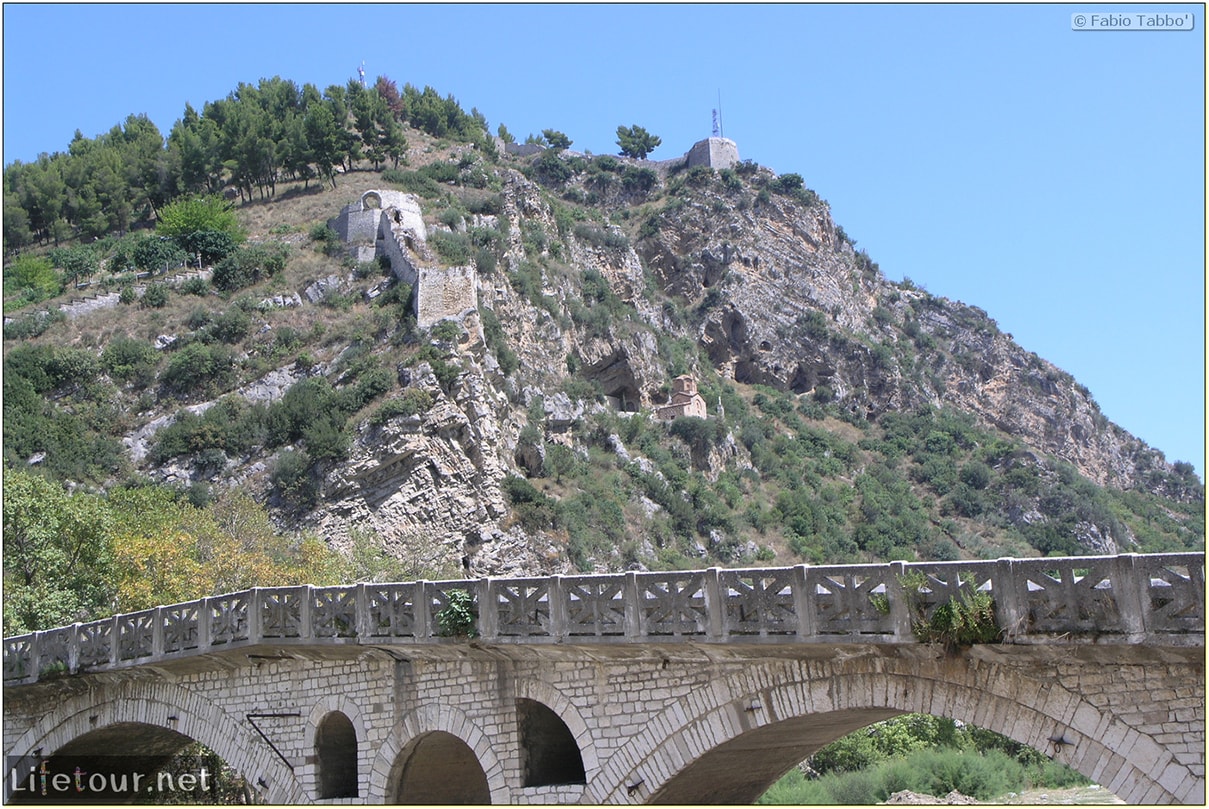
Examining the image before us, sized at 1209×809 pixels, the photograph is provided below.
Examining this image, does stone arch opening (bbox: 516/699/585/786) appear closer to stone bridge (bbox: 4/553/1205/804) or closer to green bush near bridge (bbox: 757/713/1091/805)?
stone bridge (bbox: 4/553/1205/804)

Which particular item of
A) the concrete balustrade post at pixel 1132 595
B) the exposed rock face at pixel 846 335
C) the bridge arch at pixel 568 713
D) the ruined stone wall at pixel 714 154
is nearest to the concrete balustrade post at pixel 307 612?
the bridge arch at pixel 568 713

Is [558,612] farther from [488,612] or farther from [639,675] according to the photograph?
[639,675]

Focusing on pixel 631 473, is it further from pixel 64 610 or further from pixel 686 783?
pixel 686 783

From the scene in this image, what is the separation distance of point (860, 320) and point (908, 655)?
9884 cm

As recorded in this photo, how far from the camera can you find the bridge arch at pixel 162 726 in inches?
844

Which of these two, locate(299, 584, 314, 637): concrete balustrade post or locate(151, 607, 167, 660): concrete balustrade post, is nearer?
locate(299, 584, 314, 637): concrete balustrade post

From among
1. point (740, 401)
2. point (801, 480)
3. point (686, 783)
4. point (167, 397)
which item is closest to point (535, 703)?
point (686, 783)

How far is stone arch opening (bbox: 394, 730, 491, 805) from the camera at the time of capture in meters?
19.9

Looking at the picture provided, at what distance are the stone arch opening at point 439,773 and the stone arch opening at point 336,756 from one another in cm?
137

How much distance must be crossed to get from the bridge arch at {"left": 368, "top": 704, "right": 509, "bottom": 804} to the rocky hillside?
28602 millimetres

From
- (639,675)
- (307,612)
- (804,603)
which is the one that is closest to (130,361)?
(307,612)

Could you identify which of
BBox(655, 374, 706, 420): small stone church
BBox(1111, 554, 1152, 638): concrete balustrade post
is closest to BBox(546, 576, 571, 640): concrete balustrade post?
BBox(1111, 554, 1152, 638): concrete balustrade post

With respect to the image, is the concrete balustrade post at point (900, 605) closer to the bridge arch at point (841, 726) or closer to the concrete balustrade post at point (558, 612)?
the bridge arch at point (841, 726)

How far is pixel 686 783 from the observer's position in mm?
17297
